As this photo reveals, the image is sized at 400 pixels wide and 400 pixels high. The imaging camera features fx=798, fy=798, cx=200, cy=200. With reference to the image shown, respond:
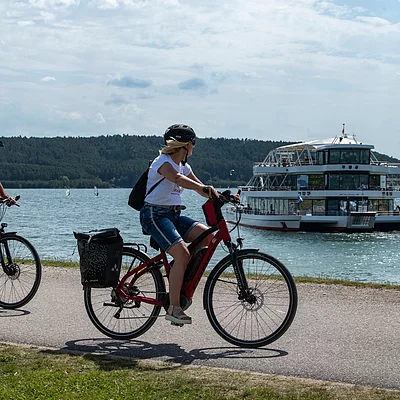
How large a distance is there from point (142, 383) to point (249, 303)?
5.06 feet

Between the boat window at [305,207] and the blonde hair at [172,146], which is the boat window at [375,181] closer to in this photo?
the boat window at [305,207]

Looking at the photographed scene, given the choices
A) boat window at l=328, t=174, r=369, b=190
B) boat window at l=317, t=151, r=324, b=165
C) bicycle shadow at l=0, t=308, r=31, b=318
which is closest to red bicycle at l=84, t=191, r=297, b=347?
bicycle shadow at l=0, t=308, r=31, b=318

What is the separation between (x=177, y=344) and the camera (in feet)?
21.4

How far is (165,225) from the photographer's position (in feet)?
21.1

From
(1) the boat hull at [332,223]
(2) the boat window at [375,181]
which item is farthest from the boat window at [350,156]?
(1) the boat hull at [332,223]

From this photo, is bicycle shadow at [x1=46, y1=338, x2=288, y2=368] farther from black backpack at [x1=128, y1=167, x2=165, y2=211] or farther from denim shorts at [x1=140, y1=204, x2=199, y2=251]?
black backpack at [x1=128, y1=167, x2=165, y2=211]

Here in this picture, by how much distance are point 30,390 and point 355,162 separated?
60.4 m

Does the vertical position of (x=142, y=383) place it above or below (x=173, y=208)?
below

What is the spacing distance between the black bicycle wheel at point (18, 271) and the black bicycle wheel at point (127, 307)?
4.98ft

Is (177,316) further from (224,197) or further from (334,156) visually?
(334,156)

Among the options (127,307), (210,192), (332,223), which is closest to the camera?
(210,192)

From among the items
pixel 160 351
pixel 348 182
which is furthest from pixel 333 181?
pixel 160 351

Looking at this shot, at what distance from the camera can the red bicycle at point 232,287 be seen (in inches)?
250

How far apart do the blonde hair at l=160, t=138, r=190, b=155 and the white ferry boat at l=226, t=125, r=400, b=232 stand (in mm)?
54935
